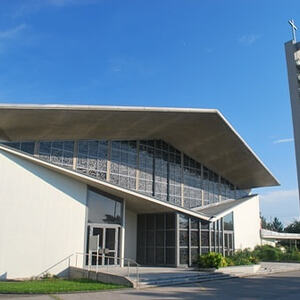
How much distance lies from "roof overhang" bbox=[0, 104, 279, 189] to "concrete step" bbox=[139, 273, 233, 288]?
26.6ft

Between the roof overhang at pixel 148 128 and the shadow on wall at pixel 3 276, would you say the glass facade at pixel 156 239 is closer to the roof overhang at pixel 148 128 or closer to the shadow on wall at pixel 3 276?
the roof overhang at pixel 148 128

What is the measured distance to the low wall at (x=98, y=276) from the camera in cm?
1542

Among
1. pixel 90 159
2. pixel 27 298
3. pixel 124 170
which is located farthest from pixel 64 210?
pixel 27 298

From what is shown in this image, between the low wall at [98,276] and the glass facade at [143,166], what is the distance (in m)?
4.75

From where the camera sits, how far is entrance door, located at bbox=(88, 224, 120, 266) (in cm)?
1984

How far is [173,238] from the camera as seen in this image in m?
23.0

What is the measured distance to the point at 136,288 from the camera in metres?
14.9

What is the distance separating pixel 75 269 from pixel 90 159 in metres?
6.06

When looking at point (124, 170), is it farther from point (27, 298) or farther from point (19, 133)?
point (27, 298)

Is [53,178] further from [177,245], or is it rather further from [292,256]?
[292,256]

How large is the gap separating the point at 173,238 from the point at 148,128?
6.47 m

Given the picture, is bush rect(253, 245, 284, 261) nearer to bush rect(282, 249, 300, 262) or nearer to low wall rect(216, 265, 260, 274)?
bush rect(282, 249, 300, 262)

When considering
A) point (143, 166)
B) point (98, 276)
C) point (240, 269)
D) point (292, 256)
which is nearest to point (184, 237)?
point (240, 269)

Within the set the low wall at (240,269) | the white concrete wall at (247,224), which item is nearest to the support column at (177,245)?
the low wall at (240,269)
